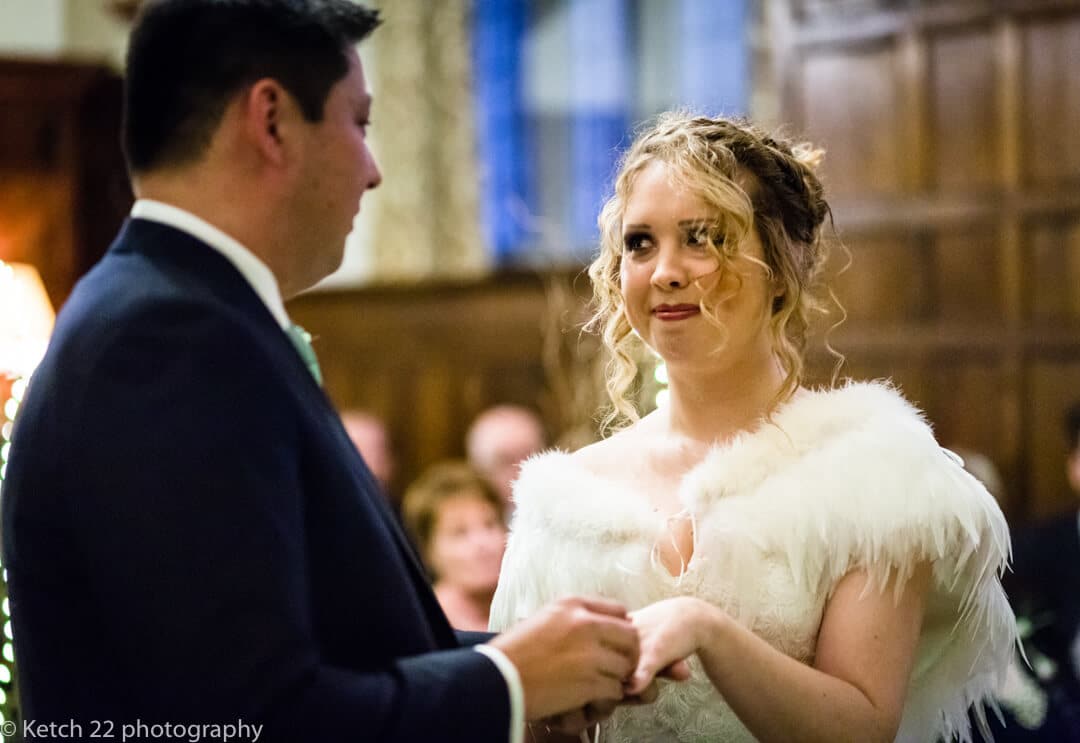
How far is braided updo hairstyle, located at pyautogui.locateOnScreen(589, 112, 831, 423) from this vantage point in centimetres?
183

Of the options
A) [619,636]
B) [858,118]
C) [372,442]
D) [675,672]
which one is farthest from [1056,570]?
[619,636]

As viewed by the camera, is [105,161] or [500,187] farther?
[500,187]

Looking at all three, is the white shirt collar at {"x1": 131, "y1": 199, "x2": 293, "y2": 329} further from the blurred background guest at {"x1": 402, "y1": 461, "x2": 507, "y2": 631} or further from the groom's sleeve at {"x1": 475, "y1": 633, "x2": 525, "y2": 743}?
the blurred background guest at {"x1": 402, "y1": 461, "x2": 507, "y2": 631}

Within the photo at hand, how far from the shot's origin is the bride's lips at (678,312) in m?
1.85

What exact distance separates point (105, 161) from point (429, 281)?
147 centimetres

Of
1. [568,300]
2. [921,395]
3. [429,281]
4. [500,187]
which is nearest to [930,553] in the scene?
[921,395]

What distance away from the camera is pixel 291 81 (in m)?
1.44

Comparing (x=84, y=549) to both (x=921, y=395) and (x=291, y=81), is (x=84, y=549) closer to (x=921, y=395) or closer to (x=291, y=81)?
(x=291, y=81)

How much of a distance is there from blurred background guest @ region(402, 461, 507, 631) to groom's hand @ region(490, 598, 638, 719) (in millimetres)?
1956

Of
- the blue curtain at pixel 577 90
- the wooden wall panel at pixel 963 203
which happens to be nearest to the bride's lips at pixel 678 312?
the wooden wall panel at pixel 963 203

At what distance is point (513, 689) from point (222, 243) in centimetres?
54

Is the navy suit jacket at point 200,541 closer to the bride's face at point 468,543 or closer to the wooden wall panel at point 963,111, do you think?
the bride's face at point 468,543

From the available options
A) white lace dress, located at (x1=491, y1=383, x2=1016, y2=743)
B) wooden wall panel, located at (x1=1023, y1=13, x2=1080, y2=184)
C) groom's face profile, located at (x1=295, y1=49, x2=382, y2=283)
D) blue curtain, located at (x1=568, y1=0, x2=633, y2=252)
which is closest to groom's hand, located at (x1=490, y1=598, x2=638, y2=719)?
white lace dress, located at (x1=491, y1=383, x2=1016, y2=743)

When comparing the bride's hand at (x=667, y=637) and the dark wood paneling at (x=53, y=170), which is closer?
the bride's hand at (x=667, y=637)
